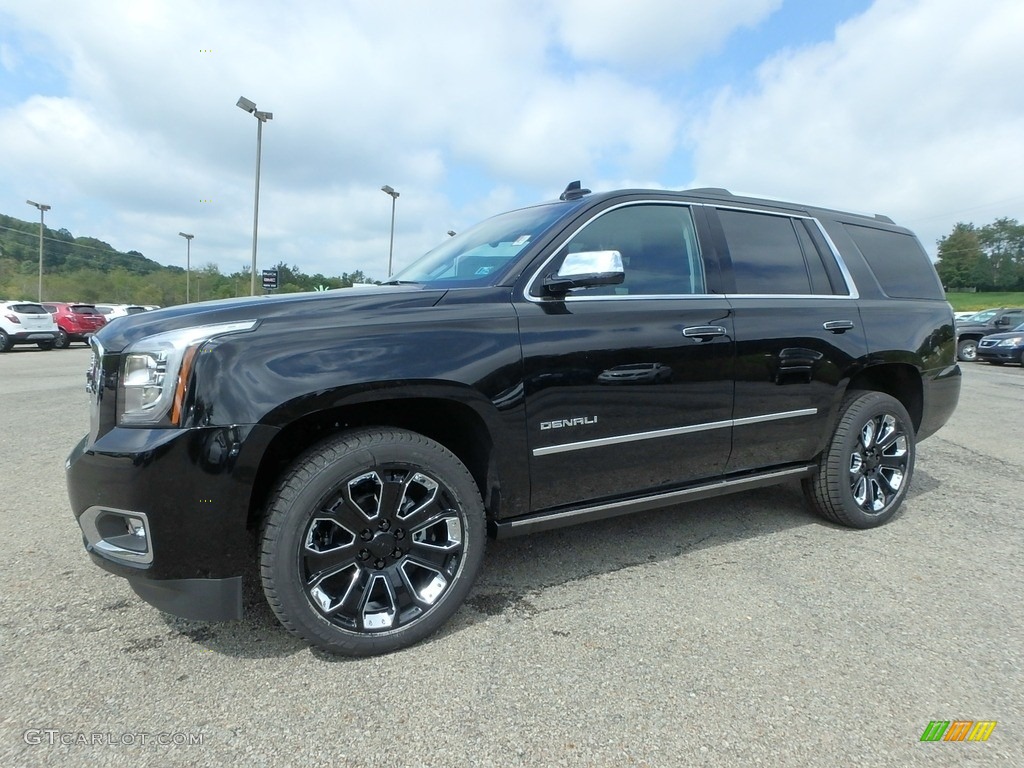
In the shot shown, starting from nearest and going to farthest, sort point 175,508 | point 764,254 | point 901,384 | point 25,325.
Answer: point 175,508, point 764,254, point 901,384, point 25,325

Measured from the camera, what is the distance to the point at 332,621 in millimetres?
2299

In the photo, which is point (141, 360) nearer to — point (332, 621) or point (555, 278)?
point (332, 621)

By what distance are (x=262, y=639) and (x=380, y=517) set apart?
2.36 ft

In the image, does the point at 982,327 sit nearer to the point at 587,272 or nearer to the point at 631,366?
the point at 631,366

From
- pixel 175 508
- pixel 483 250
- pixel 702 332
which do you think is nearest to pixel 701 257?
pixel 702 332

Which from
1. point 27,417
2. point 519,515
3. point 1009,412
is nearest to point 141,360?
point 519,515

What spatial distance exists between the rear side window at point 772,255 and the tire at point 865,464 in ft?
2.47

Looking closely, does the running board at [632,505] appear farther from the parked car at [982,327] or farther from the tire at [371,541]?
the parked car at [982,327]

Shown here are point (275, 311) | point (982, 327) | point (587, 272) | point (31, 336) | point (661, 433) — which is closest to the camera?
point (275, 311)

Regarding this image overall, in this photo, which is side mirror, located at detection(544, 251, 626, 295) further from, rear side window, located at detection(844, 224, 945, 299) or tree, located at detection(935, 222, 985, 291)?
tree, located at detection(935, 222, 985, 291)

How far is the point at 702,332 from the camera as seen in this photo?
3033 millimetres

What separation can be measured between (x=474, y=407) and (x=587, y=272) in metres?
0.74

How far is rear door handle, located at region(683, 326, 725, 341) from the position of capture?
118 inches

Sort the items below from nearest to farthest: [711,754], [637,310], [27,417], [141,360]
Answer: [711,754]
[141,360]
[637,310]
[27,417]
